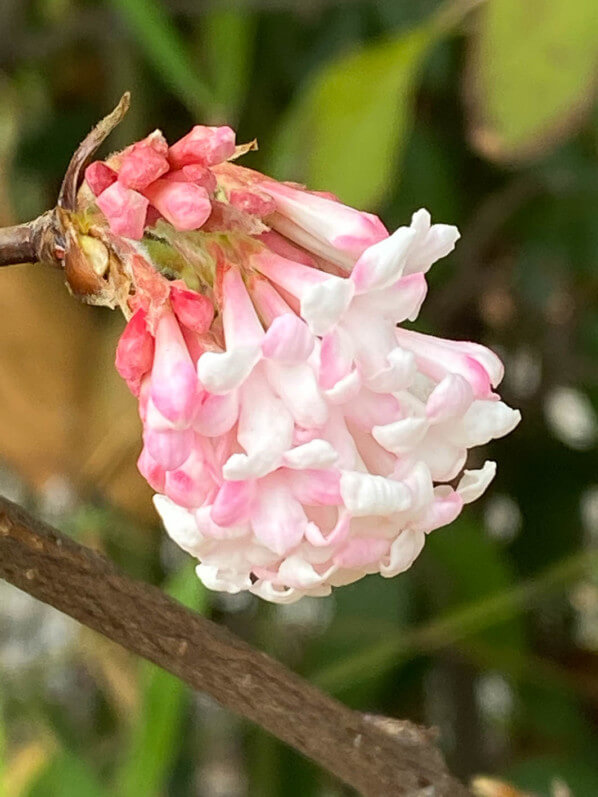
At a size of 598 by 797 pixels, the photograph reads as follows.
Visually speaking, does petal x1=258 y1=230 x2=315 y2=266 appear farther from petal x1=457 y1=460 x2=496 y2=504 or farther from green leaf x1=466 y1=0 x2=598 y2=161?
green leaf x1=466 y1=0 x2=598 y2=161

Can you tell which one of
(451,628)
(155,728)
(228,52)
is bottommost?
(451,628)

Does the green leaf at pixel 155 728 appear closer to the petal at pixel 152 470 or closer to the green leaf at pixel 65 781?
the green leaf at pixel 65 781

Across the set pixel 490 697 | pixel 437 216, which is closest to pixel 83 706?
pixel 490 697

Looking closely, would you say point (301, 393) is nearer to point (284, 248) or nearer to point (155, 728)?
point (284, 248)

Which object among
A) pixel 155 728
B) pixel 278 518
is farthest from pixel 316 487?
pixel 155 728

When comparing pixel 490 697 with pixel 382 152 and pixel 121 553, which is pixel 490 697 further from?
pixel 382 152

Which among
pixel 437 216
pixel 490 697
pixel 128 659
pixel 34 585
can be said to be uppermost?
pixel 34 585

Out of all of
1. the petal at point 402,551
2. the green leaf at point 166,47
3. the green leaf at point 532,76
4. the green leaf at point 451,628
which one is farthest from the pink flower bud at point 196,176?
the green leaf at point 451,628
